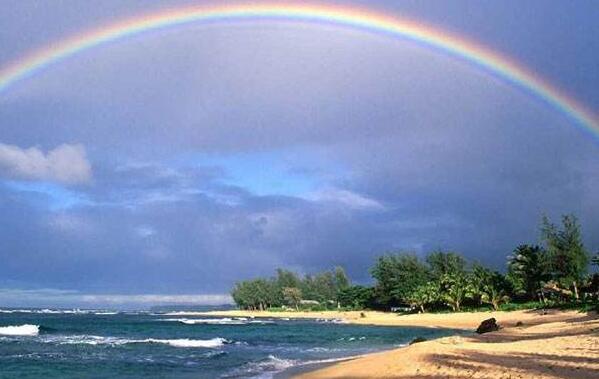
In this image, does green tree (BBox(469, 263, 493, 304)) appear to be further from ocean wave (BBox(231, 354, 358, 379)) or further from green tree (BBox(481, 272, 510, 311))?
ocean wave (BBox(231, 354, 358, 379))

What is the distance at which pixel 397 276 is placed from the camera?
141 metres

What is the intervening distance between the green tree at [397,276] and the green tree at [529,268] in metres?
41.8

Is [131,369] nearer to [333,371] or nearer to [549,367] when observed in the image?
[333,371]

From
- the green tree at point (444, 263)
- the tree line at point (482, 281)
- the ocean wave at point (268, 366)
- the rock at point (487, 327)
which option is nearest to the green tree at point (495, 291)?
the tree line at point (482, 281)

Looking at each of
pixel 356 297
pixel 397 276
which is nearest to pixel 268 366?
pixel 397 276

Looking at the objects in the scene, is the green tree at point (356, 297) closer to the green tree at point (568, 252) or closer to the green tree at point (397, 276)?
the green tree at point (397, 276)

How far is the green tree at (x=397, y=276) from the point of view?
13775cm

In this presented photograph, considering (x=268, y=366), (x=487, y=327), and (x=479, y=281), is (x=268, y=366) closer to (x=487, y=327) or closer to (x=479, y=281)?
(x=487, y=327)

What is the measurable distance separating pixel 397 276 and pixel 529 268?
5525 cm

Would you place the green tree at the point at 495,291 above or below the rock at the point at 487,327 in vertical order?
above

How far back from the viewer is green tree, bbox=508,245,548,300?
282 ft

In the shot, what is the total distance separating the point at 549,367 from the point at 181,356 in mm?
29167

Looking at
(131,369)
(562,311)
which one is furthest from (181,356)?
(562,311)

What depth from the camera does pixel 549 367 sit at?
18.0 m
